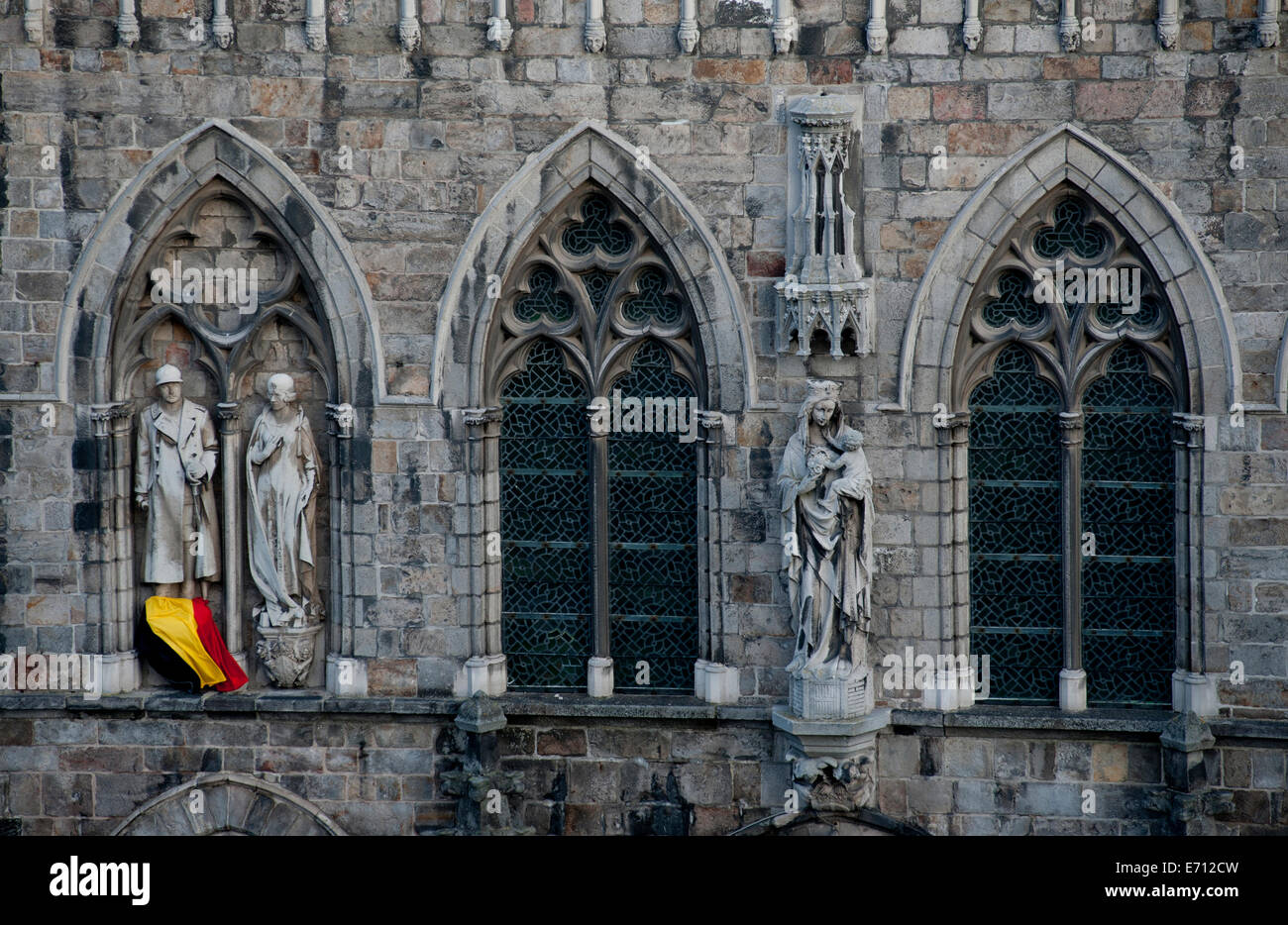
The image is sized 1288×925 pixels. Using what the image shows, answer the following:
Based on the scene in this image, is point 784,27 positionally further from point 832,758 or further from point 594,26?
point 832,758

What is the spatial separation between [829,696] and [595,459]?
3.04 m

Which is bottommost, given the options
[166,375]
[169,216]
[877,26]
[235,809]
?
[235,809]

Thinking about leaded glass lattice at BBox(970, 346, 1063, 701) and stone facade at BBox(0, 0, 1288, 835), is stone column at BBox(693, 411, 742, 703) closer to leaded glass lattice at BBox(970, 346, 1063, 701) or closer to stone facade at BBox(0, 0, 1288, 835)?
stone facade at BBox(0, 0, 1288, 835)

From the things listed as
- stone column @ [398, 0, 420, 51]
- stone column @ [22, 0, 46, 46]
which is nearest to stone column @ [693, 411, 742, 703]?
stone column @ [398, 0, 420, 51]

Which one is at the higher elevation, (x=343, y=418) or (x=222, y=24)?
(x=222, y=24)

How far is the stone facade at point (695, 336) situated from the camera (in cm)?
1806

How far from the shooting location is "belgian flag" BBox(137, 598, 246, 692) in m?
19.2

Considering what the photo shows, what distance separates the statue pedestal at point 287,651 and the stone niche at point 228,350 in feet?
0.28

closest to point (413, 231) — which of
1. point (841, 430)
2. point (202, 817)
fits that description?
point (841, 430)

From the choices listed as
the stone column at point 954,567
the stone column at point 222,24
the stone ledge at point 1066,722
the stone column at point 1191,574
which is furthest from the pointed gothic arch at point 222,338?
the stone column at point 1191,574

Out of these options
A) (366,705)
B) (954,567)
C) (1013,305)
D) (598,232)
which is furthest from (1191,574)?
(366,705)

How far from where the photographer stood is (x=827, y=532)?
59.4ft

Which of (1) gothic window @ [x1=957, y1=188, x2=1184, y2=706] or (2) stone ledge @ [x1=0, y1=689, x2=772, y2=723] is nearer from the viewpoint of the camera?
(1) gothic window @ [x1=957, y1=188, x2=1184, y2=706]

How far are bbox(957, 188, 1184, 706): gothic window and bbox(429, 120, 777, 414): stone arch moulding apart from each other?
2.08m
